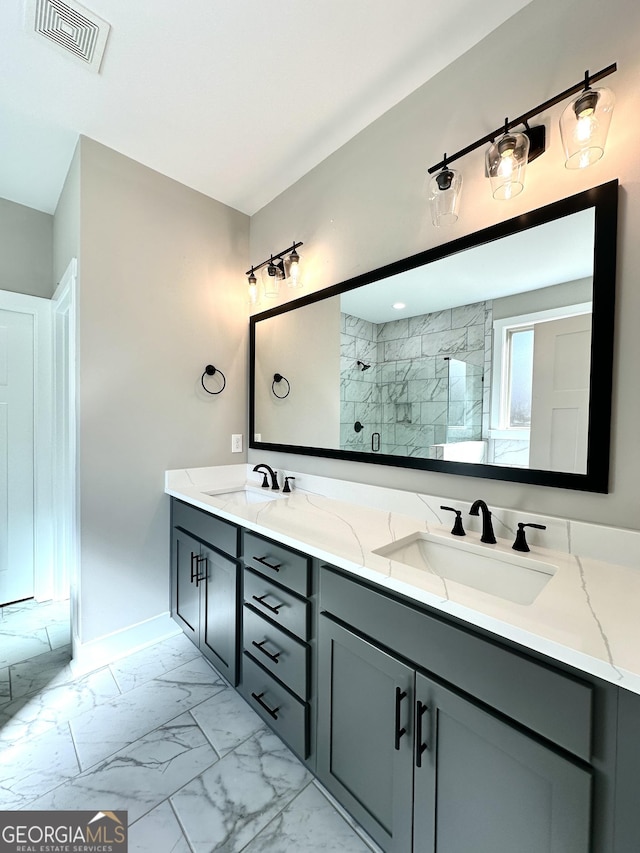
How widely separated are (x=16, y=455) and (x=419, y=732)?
2.87 metres

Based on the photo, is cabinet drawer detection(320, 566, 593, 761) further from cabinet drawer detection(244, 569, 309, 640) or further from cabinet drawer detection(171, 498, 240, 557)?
cabinet drawer detection(171, 498, 240, 557)

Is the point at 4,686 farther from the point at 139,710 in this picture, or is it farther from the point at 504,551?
the point at 504,551

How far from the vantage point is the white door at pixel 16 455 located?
2492 millimetres

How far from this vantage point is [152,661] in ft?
6.59

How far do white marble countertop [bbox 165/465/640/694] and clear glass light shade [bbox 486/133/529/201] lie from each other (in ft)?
3.58

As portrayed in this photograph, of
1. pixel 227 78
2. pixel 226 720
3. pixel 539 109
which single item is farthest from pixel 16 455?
pixel 539 109

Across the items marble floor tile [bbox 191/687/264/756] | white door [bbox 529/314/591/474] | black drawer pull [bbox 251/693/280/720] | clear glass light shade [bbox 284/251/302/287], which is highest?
clear glass light shade [bbox 284/251/302/287]

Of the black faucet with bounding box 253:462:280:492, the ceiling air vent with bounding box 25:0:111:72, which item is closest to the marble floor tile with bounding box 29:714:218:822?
the black faucet with bounding box 253:462:280:492

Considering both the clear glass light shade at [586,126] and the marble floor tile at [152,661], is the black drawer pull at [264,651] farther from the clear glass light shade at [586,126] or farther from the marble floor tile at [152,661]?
the clear glass light shade at [586,126]

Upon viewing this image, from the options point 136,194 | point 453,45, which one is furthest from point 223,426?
point 453,45

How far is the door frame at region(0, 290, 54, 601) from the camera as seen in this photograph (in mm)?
2564

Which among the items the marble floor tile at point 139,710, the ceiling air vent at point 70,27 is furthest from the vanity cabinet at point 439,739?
the ceiling air vent at point 70,27

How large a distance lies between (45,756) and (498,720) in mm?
1692

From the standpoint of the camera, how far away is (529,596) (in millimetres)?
1133
